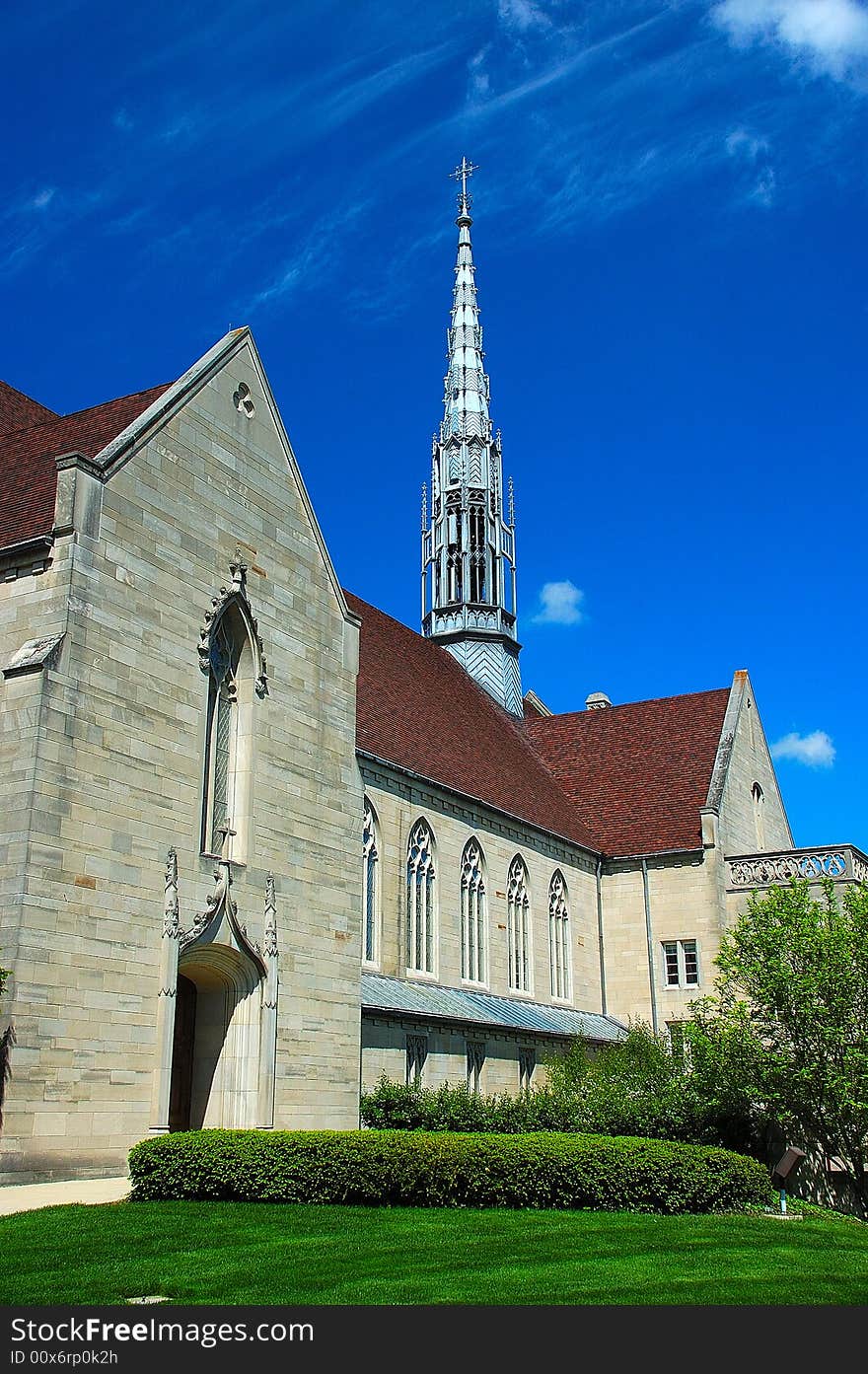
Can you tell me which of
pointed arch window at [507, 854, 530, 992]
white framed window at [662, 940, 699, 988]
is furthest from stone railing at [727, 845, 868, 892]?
pointed arch window at [507, 854, 530, 992]

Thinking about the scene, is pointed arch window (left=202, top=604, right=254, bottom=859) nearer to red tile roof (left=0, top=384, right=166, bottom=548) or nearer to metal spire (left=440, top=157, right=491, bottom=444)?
red tile roof (left=0, top=384, right=166, bottom=548)

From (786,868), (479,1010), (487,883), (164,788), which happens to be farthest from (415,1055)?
(786,868)

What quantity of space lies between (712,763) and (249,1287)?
33.0 meters

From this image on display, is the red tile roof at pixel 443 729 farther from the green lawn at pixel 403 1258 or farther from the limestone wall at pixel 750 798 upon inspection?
the green lawn at pixel 403 1258

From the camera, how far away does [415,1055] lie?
28438 millimetres

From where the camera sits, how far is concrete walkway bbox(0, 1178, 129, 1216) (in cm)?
1611

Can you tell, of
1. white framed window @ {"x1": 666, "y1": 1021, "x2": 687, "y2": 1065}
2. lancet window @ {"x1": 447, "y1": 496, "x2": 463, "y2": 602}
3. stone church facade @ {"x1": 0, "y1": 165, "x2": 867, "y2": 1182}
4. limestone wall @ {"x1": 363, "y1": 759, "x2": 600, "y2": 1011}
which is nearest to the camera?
stone church facade @ {"x1": 0, "y1": 165, "x2": 867, "y2": 1182}

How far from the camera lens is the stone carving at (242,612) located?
77.7ft

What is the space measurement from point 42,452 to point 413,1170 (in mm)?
14318

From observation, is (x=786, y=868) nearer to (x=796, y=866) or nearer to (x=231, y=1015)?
(x=796, y=866)

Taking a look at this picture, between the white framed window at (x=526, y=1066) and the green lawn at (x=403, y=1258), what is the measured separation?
48.4 feet

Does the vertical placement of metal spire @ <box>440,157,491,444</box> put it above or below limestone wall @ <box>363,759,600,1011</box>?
above

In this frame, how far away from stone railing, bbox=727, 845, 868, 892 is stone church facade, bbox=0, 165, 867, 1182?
9 cm

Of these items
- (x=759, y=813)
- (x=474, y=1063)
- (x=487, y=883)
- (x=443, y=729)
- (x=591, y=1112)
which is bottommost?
(x=591, y=1112)
